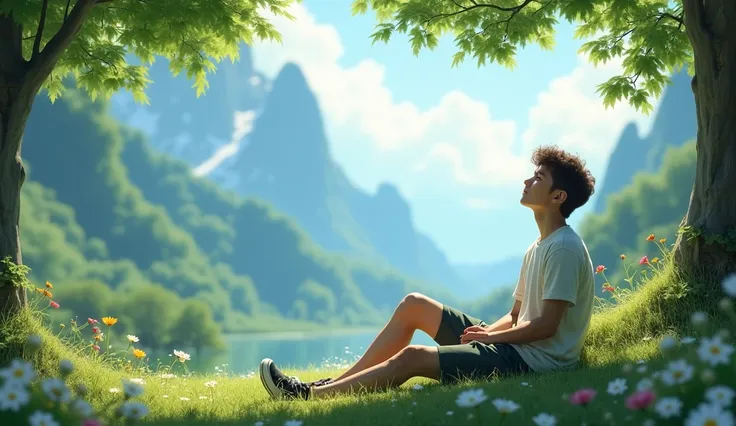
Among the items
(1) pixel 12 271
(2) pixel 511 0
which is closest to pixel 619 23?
(2) pixel 511 0

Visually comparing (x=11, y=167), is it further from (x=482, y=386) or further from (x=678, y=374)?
(x=678, y=374)

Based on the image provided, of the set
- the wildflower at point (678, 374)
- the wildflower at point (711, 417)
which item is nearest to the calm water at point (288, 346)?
the wildflower at point (678, 374)

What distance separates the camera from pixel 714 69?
22.4ft

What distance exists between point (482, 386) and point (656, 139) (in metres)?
154

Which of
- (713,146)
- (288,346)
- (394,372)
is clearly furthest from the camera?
(288,346)

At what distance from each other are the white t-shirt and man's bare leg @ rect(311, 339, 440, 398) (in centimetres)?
64

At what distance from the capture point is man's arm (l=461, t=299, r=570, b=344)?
5.06 m

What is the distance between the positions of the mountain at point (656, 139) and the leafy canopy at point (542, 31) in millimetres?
116884

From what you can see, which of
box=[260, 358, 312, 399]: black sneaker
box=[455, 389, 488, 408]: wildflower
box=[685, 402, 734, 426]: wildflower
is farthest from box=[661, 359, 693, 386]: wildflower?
box=[260, 358, 312, 399]: black sneaker

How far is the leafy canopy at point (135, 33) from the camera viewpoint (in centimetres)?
695

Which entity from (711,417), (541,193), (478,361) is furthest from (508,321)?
(711,417)

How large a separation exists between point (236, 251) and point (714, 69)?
168 meters

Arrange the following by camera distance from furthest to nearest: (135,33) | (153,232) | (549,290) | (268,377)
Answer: (153,232)
(135,33)
(268,377)
(549,290)

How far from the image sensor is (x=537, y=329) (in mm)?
5082
